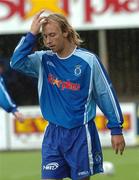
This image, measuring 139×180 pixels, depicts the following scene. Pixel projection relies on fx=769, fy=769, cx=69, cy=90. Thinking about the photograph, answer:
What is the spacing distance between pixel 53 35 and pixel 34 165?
16.8 feet

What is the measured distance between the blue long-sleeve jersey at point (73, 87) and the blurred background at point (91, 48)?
5.72 m

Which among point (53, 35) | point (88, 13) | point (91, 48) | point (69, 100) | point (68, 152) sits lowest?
point (68, 152)

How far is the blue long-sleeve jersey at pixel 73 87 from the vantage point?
5.79 meters

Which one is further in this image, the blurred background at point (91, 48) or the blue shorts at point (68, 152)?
the blurred background at point (91, 48)

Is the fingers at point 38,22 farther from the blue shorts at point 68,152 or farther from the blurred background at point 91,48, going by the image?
the blurred background at point 91,48

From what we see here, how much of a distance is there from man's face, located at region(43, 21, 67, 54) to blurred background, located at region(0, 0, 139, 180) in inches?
235

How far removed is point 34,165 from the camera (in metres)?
10.6

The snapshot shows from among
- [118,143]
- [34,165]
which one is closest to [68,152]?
[118,143]

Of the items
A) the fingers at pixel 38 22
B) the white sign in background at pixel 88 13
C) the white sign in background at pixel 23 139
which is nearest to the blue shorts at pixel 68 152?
the fingers at pixel 38 22

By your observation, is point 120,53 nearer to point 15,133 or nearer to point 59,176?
point 15,133

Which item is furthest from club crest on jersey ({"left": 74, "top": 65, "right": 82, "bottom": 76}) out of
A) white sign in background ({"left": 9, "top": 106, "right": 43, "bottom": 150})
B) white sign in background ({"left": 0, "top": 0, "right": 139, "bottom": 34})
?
white sign in background ({"left": 0, "top": 0, "right": 139, "bottom": 34})

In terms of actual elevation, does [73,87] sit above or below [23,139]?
above

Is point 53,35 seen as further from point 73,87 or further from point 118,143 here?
point 118,143

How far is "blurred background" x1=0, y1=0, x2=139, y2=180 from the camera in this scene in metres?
12.9
